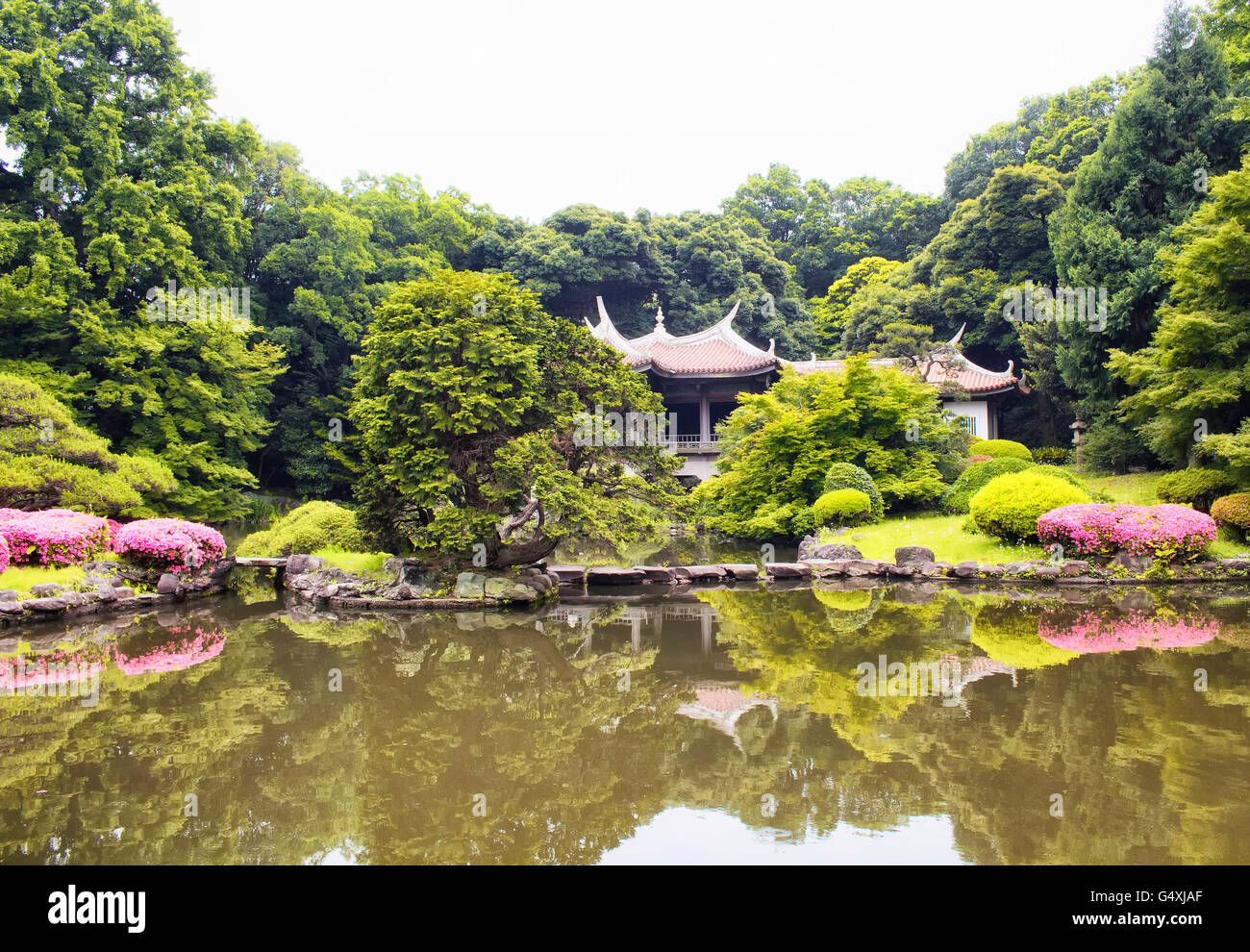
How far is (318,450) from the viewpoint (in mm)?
23094

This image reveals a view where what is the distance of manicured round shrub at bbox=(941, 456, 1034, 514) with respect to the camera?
14.6 metres

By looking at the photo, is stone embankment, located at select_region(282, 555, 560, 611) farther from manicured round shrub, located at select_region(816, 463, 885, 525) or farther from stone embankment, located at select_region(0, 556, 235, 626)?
manicured round shrub, located at select_region(816, 463, 885, 525)

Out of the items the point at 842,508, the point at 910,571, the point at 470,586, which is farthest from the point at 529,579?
the point at 842,508

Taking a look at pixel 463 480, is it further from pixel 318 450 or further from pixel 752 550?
pixel 318 450

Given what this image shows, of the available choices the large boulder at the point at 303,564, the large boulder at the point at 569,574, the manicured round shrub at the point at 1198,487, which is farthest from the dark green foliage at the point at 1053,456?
the large boulder at the point at 303,564

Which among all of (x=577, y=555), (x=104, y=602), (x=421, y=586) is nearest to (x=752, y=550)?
(x=577, y=555)

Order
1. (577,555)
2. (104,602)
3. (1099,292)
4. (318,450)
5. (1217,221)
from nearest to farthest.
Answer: (104,602) < (1217,221) < (577,555) < (1099,292) < (318,450)

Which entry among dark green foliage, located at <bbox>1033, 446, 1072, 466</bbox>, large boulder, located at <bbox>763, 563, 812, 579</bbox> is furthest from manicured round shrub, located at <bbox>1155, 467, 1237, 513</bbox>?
dark green foliage, located at <bbox>1033, 446, 1072, 466</bbox>

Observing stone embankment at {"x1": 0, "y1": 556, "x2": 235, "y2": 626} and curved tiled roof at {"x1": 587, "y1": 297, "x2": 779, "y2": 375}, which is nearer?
stone embankment at {"x1": 0, "y1": 556, "x2": 235, "y2": 626}

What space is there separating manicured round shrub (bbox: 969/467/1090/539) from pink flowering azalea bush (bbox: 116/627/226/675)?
1077cm

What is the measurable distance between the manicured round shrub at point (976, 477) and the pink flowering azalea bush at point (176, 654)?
12385 mm

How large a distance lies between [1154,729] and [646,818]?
3.11 m

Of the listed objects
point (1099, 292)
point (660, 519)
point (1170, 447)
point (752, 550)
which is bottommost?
point (752, 550)

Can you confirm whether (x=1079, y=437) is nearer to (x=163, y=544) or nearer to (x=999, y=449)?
(x=999, y=449)
